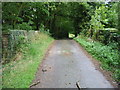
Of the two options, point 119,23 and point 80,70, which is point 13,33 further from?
point 119,23

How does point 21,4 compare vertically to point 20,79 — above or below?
above

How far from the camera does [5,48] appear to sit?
24.4 ft

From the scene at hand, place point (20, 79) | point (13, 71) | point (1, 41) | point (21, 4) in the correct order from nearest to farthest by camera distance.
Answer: point (20, 79)
point (13, 71)
point (1, 41)
point (21, 4)

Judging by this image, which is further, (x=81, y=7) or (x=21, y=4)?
(x=81, y=7)

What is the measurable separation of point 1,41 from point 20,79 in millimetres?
3554

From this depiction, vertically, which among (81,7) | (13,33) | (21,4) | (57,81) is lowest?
(57,81)

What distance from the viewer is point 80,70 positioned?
19.2 feet

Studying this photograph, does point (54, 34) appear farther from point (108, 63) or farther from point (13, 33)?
point (108, 63)

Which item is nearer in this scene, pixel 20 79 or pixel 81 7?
pixel 20 79

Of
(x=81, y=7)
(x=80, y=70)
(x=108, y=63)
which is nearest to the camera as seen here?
(x=80, y=70)

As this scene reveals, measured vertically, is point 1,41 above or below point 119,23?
below

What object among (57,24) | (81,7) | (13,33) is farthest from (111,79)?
(57,24)

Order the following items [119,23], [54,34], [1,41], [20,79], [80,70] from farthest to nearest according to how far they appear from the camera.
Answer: [54,34]
[119,23]
[1,41]
[80,70]
[20,79]

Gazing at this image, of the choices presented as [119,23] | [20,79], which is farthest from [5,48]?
[119,23]
